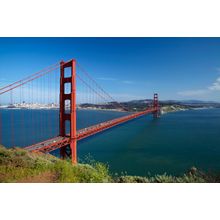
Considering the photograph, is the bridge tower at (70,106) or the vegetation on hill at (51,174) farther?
the bridge tower at (70,106)

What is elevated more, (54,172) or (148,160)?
(54,172)

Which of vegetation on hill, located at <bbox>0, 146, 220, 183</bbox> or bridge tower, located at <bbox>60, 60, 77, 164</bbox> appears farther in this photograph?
bridge tower, located at <bbox>60, 60, 77, 164</bbox>

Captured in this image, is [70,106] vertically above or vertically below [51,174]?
above

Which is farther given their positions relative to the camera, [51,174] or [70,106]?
[70,106]
